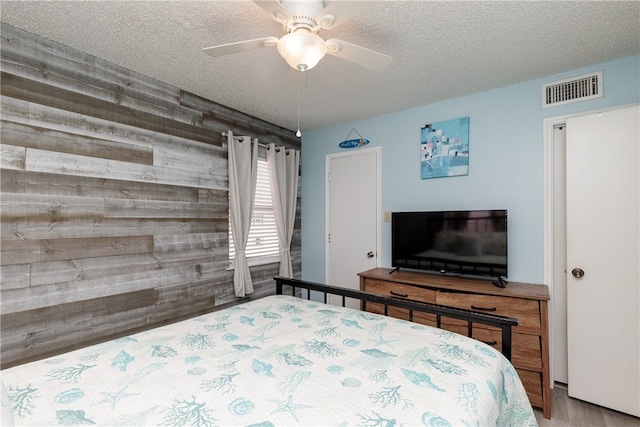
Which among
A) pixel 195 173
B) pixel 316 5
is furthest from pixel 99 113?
pixel 316 5

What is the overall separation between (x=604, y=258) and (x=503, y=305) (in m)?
0.78

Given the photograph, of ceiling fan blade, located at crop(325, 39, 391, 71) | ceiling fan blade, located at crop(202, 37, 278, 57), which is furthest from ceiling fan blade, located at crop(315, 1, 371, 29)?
ceiling fan blade, located at crop(202, 37, 278, 57)

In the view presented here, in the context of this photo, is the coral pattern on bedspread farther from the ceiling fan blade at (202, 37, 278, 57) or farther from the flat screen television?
the ceiling fan blade at (202, 37, 278, 57)

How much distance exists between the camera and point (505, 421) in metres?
1.28

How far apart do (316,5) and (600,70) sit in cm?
232

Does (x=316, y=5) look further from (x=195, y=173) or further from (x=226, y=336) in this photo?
(x=195, y=173)

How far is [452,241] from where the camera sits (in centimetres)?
277

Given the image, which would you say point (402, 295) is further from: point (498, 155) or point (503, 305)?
point (498, 155)

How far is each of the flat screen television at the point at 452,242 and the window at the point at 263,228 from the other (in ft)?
4.74

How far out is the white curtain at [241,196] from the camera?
10.3 ft

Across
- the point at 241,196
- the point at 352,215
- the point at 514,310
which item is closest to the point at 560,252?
the point at 514,310

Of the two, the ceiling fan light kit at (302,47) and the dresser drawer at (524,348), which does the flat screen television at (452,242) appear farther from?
the ceiling fan light kit at (302,47)

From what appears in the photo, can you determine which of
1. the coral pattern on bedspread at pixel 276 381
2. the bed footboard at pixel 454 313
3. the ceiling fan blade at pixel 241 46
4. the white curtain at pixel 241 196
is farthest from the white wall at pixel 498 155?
the ceiling fan blade at pixel 241 46

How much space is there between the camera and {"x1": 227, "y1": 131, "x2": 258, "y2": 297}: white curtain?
3.14 meters
